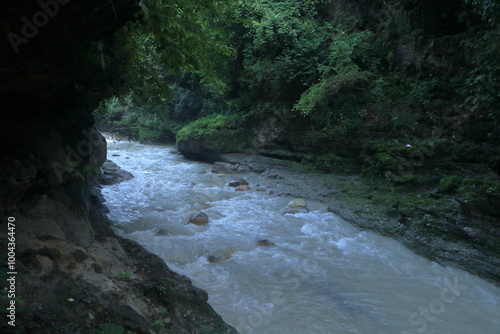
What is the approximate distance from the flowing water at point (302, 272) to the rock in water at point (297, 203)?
24 centimetres

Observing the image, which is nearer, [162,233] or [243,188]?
[162,233]

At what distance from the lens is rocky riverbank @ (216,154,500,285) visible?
588 centimetres

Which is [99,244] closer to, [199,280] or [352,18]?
[199,280]

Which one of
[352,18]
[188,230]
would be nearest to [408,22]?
[352,18]

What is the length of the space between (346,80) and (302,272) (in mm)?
7284

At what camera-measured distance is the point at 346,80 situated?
34.6 ft

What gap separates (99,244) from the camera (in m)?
4.56

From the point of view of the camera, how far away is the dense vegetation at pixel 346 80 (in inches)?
236

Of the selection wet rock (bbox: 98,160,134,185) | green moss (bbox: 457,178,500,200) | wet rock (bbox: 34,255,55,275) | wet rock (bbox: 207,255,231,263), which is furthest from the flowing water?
wet rock (bbox: 34,255,55,275)

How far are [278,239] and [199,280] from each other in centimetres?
232

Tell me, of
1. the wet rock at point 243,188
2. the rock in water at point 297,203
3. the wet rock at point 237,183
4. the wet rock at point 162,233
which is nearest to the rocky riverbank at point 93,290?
the wet rock at point 162,233
